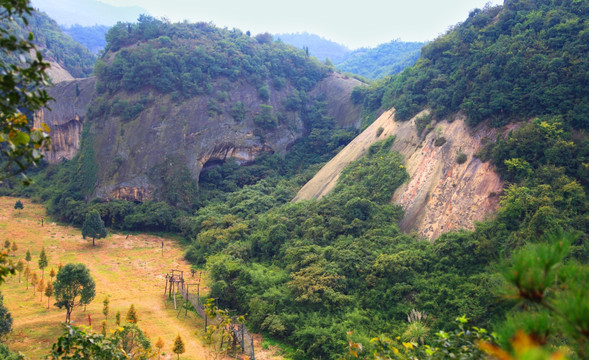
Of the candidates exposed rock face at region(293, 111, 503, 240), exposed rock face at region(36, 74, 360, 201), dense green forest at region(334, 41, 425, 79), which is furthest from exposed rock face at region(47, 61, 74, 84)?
dense green forest at region(334, 41, 425, 79)

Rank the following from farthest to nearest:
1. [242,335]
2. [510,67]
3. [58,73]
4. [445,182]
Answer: [58,73], [510,67], [445,182], [242,335]

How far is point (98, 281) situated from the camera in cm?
2169

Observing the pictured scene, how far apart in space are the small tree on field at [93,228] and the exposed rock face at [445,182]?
21.5 m

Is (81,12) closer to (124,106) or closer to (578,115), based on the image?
(124,106)

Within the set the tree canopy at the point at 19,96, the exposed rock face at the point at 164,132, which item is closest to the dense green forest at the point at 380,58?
the exposed rock face at the point at 164,132

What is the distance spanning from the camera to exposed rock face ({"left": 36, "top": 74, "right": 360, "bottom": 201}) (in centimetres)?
3478

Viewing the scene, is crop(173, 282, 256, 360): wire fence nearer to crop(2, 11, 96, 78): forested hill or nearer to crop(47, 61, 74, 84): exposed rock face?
crop(47, 61, 74, 84): exposed rock face

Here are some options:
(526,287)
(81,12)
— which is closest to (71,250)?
(526,287)

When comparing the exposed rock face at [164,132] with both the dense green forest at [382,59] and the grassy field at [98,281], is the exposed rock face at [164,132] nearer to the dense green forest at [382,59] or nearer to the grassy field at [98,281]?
the grassy field at [98,281]

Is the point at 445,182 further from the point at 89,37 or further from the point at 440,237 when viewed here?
the point at 89,37

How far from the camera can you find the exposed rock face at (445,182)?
17.8 m

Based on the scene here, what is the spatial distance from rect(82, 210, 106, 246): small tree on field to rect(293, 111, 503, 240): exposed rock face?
847 inches

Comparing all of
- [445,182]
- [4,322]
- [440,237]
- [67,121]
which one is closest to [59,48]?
[67,121]

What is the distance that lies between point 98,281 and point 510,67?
2594cm
